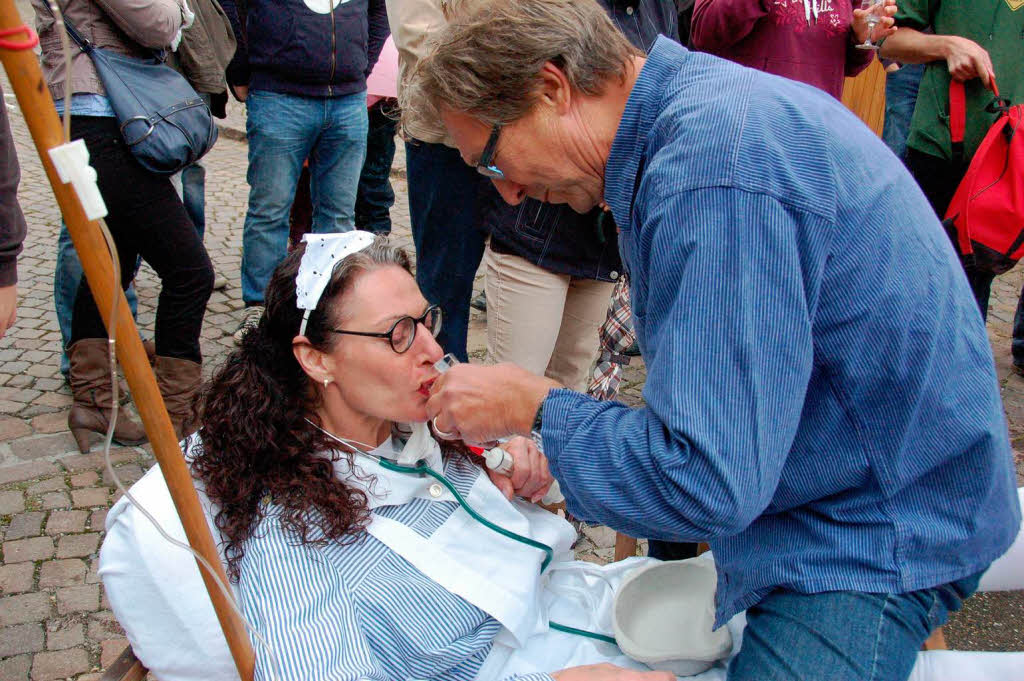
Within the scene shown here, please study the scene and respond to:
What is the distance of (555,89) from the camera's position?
154cm

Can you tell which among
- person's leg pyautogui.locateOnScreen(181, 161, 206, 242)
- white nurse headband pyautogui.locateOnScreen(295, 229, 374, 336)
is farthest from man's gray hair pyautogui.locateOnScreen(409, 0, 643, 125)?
person's leg pyautogui.locateOnScreen(181, 161, 206, 242)

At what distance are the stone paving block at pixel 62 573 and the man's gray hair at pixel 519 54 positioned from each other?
2368 mm

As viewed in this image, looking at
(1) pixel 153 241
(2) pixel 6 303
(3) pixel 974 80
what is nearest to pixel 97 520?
(1) pixel 153 241

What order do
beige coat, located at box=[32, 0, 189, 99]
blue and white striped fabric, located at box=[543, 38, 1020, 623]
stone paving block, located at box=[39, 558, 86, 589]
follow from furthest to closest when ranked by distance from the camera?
beige coat, located at box=[32, 0, 189, 99]
stone paving block, located at box=[39, 558, 86, 589]
blue and white striped fabric, located at box=[543, 38, 1020, 623]

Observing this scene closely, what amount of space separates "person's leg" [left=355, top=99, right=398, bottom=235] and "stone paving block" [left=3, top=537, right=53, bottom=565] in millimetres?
2993

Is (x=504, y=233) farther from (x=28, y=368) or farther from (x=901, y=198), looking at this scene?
(x=28, y=368)

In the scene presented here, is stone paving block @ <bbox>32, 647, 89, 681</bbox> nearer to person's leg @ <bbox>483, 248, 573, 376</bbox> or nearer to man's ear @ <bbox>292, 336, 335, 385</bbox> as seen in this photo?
man's ear @ <bbox>292, 336, 335, 385</bbox>

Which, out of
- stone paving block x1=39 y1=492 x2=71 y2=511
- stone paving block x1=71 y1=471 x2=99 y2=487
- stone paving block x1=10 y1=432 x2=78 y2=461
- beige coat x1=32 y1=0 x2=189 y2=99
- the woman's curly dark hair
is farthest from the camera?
stone paving block x1=10 y1=432 x2=78 y2=461

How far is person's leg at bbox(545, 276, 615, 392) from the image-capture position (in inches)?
128

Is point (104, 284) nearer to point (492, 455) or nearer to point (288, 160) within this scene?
point (492, 455)

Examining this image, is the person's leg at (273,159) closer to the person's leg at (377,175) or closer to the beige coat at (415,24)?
the person's leg at (377,175)

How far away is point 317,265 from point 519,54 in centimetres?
82

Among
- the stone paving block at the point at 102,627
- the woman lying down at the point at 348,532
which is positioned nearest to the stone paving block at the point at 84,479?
the stone paving block at the point at 102,627

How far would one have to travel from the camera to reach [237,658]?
143cm
